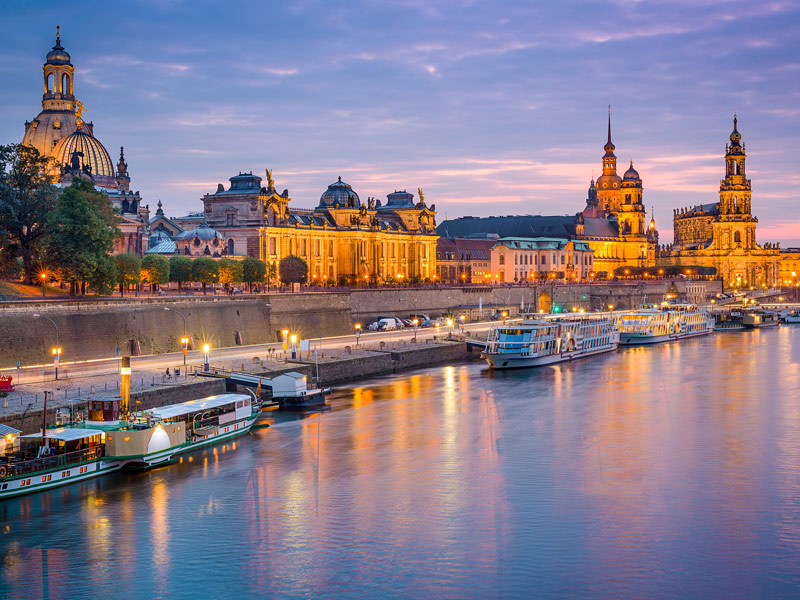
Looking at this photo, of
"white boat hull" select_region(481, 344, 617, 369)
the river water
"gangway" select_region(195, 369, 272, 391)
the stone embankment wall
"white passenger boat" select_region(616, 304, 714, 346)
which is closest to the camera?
the river water

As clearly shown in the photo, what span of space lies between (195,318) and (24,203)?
13.8 m

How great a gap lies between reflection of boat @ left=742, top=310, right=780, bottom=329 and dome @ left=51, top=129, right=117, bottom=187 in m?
82.0

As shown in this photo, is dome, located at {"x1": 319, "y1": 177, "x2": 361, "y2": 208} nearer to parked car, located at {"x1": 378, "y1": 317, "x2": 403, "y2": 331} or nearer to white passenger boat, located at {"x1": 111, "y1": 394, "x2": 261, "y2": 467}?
parked car, located at {"x1": 378, "y1": 317, "x2": 403, "y2": 331}

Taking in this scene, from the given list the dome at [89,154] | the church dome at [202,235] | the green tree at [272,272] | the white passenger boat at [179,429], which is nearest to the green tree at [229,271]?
the green tree at [272,272]

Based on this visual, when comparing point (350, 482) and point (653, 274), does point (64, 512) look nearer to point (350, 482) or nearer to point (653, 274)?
point (350, 482)

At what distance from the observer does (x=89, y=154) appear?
112438 millimetres

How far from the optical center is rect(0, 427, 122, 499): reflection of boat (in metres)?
33.9

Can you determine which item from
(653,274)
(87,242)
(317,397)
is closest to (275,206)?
(87,242)

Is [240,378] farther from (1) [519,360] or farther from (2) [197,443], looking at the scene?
(1) [519,360]

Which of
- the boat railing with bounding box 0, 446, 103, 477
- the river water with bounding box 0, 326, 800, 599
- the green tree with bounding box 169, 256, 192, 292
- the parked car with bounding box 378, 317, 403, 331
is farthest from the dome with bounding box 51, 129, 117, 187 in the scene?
the boat railing with bounding box 0, 446, 103, 477

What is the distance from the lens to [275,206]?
102 metres

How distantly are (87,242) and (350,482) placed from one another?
32.5 m

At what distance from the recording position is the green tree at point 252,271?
287ft

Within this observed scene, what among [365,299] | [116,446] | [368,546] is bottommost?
[368,546]
